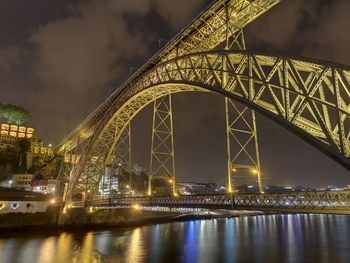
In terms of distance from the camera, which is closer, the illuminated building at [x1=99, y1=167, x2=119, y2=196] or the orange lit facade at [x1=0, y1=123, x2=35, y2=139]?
the illuminated building at [x1=99, y1=167, x2=119, y2=196]

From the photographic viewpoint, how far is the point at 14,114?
3268 inches

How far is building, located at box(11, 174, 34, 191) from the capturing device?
212 feet

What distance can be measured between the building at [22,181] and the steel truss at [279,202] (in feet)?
177

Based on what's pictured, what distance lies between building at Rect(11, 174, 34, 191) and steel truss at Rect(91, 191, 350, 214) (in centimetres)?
5406

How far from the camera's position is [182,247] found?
2844 centimetres

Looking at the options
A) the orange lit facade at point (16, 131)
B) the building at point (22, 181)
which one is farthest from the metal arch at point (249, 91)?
the orange lit facade at point (16, 131)

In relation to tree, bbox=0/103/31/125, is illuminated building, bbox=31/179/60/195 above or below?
below

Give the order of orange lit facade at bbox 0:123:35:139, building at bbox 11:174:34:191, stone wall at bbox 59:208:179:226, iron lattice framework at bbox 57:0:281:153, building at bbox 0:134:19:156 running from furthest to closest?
orange lit facade at bbox 0:123:35:139 → building at bbox 0:134:19:156 → building at bbox 11:174:34:191 → stone wall at bbox 59:208:179:226 → iron lattice framework at bbox 57:0:281:153

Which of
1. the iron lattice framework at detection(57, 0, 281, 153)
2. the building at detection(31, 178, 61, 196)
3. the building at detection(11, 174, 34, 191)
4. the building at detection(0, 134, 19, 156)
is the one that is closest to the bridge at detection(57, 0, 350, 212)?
the iron lattice framework at detection(57, 0, 281, 153)

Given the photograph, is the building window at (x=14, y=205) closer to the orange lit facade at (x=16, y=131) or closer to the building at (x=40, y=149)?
the building at (x=40, y=149)

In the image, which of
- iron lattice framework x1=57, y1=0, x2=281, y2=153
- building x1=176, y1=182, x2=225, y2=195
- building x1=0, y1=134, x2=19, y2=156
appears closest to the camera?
iron lattice framework x1=57, y1=0, x2=281, y2=153

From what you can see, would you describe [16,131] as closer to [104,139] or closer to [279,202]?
[104,139]

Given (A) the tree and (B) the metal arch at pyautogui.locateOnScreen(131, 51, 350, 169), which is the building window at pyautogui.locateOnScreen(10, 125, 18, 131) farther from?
(B) the metal arch at pyautogui.locateOnScreen(131, 51, 350, 169)

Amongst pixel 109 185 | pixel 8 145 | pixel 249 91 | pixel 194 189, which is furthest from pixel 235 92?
pixel 8 145
